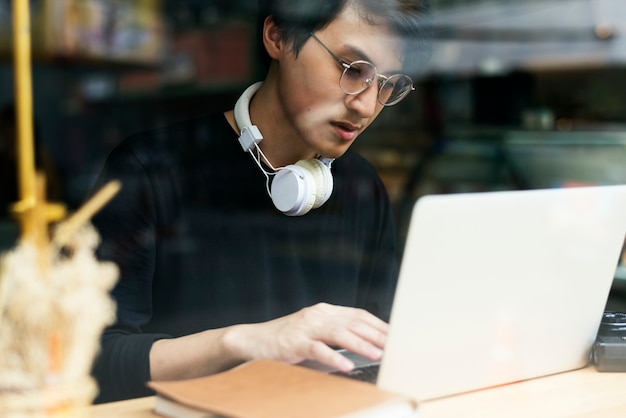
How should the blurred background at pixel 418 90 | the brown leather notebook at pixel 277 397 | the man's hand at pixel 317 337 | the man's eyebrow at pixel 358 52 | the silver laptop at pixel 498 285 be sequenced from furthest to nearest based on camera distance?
the blurred background at pixel 418 90 → the man's eyebrow at pixel 358 52 → the man's hand at pixel 317 337 → the silver laptop at pixel 498 285 → the brown leather notebook at pixel 277 397

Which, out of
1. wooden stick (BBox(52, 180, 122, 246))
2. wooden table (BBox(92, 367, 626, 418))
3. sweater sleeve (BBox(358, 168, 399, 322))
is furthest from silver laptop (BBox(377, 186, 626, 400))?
wooden stick (BBox(52, 180, 122, 246))

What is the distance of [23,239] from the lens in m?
1.89

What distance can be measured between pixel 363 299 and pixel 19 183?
3.08 feet

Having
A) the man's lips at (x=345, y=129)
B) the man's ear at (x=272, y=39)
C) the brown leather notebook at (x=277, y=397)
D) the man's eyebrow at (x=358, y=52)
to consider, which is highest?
the man's ear at (x=272, y=39)

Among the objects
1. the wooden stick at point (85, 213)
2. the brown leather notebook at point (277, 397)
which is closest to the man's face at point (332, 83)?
the wooden stick at point (85, 213)

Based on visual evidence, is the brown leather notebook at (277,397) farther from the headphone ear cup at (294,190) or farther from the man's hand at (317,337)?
the headphone ear cup at (294,190)

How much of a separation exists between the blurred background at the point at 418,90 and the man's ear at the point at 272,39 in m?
0.18

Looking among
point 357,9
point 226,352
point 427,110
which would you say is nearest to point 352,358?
point 226,352

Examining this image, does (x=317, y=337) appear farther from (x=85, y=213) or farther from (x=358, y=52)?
(x=85, y=213)

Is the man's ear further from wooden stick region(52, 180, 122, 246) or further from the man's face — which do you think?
wooden stick region(52, 180, 122, 246)

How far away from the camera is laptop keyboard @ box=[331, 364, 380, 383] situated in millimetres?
1296

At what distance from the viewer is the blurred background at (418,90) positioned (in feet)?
7.77

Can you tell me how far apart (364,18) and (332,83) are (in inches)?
6.5

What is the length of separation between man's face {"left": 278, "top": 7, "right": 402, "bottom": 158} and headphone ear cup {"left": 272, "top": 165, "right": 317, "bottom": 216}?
6.1 inches
